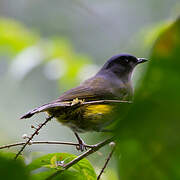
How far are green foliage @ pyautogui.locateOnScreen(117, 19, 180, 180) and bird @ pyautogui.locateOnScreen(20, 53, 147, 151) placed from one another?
1.63m

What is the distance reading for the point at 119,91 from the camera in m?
3.63

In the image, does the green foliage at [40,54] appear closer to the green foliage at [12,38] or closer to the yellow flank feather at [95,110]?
the green foliage at [12,38]

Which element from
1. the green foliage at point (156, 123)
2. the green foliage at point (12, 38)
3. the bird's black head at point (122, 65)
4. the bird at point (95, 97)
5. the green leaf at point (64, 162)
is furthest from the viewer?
the bird's black head at point (122, 65)

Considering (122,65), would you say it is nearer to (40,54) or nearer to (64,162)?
(40,54)

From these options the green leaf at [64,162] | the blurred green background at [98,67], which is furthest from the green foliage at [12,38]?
the green leaf at [64,162]

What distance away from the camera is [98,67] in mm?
4781

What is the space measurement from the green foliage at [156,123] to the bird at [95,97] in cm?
163

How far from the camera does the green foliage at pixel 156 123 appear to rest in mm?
548

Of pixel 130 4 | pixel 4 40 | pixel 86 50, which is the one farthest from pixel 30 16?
pixel 4 40

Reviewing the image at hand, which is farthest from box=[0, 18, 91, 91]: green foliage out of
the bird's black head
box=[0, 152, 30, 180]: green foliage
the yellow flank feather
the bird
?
box=[0, 152, 30, 180]: green foliage

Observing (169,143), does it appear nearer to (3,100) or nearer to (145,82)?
(145,82)

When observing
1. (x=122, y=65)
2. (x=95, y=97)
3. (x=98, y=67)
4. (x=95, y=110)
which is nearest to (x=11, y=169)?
(x=95, y=110)

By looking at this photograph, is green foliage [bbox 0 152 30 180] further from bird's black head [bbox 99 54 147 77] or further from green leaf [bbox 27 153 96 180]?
bird's black head [bbox 99 54 147 77]

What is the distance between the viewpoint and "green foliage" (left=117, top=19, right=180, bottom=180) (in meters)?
0.55
